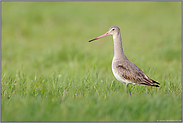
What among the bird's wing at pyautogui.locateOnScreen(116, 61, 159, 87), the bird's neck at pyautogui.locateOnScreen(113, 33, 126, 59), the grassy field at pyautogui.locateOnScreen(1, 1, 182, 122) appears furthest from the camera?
the bird's neck at pyautogui.locateOnScreen(113, 33, 126, 59)

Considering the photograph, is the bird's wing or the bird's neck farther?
the bird's neck

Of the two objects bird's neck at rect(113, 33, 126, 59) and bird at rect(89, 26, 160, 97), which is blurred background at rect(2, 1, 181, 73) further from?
bird at rect(89, 26, 160, 97)

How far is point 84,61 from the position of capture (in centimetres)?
739

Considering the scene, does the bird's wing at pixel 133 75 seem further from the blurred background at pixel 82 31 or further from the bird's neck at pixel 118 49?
the blurred background at pixel 82 31

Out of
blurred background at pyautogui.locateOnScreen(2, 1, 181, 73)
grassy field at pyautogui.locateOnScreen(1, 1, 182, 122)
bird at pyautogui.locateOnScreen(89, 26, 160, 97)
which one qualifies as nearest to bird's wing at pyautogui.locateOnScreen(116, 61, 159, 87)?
bird at pyautogui.locateOnScreen(89, 26, 160, 97)

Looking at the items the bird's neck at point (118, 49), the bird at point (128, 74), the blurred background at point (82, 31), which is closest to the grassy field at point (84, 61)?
the blurred background at point (82, 31)

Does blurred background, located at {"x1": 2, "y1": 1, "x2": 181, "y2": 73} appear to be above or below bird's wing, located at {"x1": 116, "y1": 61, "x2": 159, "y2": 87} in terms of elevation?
above

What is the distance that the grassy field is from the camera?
339 centimetres

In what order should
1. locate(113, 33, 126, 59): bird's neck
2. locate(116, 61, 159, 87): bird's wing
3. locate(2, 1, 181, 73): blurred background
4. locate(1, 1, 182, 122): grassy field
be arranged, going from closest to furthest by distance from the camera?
locate(1, 1, 182, 122): grassy field < locate(116, 61, 159, 87): bird's wing < locate(113, 33, 126, 59): bird's neck < locate(2, 1, 181, 73): blurred background

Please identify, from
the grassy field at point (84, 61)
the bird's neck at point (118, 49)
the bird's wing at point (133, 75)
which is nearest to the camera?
the grassy field at point (84, 61)

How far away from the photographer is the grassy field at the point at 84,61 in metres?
3.39

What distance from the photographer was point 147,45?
10070 mm

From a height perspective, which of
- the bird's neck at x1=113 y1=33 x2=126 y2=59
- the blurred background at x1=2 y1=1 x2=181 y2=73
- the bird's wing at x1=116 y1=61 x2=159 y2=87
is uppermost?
the blurred background at x1=2 y1=1 x2=181 y2=73

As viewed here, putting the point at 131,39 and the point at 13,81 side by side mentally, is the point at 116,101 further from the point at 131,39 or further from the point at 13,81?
the point at 131,39
